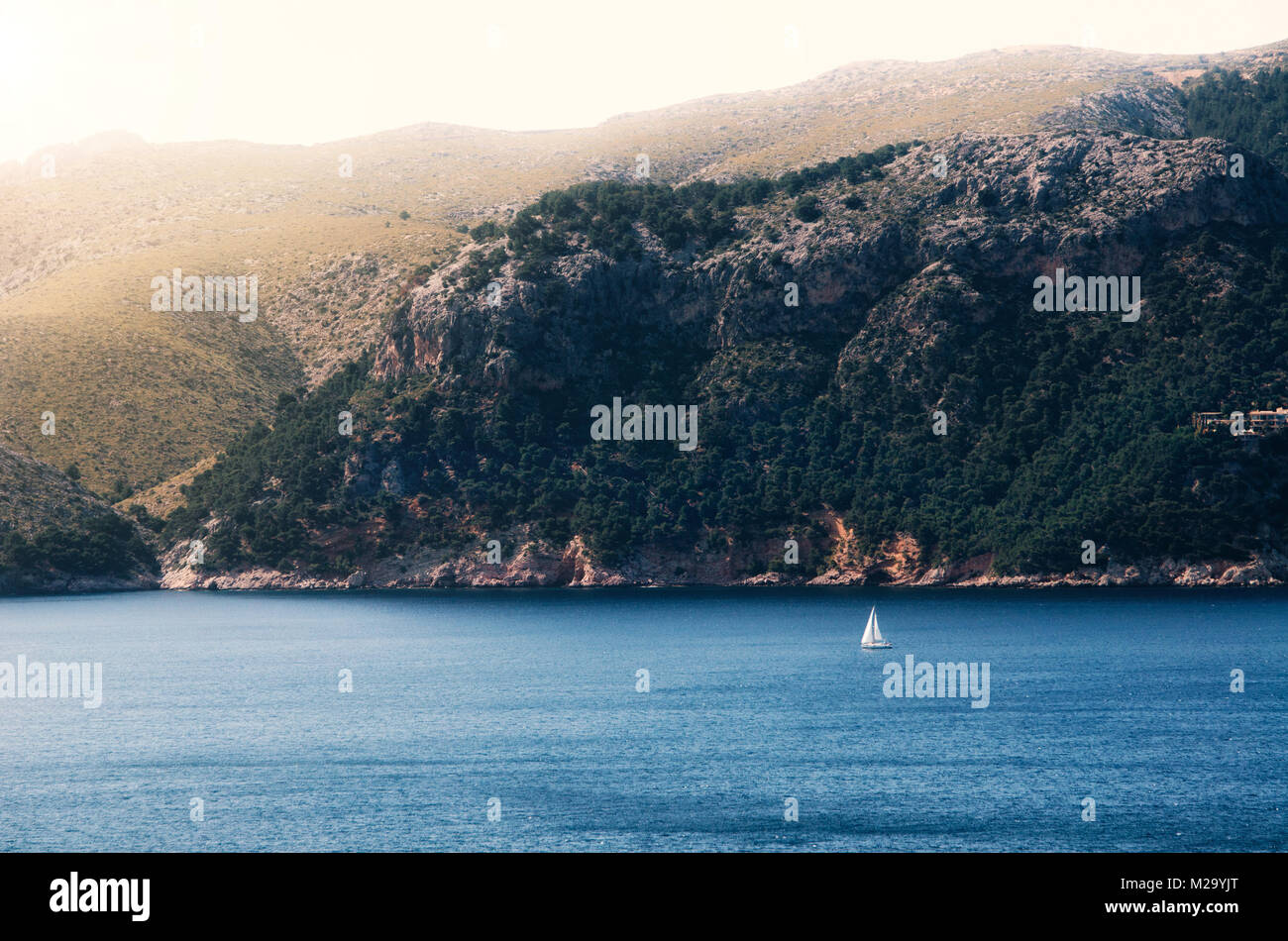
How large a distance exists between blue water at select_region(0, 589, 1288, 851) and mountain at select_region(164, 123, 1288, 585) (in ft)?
87.0

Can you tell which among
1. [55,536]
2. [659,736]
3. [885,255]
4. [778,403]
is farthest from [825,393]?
[659,736]

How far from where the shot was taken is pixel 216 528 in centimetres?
17538

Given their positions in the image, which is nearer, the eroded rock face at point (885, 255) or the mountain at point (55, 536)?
the eroded rock face at point (885, 255)

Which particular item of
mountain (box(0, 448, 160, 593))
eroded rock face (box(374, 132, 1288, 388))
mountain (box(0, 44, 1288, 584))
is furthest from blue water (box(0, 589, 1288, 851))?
eroded rock face (box(374, 132, 1288, 388))

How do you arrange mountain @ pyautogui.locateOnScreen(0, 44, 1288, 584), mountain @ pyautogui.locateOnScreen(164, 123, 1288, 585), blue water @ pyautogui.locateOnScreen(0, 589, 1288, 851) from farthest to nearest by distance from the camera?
mountain @ pyautogui.locateOnScreen(0, 44, 1288, 584) → mountain @ pyautogui.locateOnScreen(164, 123, 1288, 585) → blue water @ pyautogui.locateOnScreen(0, 589, 1288, 851)

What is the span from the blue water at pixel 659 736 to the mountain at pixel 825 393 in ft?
87.0

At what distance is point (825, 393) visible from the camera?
173 metres

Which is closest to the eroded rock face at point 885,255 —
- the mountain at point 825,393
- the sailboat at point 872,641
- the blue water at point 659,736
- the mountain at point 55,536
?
the mountain at point 825,393

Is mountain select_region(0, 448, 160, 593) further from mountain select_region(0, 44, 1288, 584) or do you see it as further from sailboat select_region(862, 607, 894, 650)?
sailboat select_region(862, 607, 894, 650)

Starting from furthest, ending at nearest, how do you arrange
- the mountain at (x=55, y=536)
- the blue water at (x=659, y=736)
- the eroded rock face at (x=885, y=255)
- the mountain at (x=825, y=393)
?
the mountain at (x=55, y=536) → the eroded rock face at (x=885, y=255) → the mountain at (x=825, y=393) → the blue water at (x=659, y=736)

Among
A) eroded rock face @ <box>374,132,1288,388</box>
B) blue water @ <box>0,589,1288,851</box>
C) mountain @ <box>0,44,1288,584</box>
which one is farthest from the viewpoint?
eroded rock face @ <box>374,132,1288,388</box>

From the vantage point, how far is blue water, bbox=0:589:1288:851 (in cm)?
5088

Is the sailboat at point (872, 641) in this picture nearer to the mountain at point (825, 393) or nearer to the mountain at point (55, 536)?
the mountain at point (825, 393)

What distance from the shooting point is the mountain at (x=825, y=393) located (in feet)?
508
